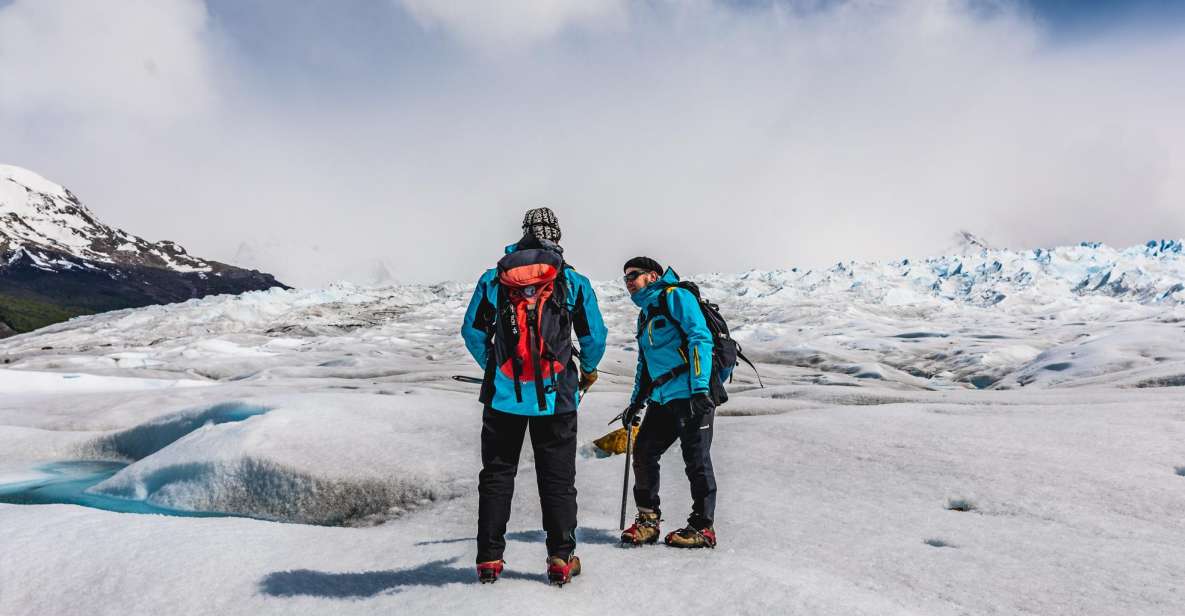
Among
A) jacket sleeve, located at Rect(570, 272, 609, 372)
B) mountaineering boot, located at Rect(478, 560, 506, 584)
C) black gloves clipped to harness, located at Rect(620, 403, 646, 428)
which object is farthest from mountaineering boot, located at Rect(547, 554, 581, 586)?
black gloves clipped to harness, located at Rect(620, 403, 646, 428)

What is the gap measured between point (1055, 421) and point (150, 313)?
81.5m

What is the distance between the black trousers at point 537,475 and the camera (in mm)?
3555

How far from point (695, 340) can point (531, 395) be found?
129cm

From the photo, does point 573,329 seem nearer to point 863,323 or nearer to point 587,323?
point 587,323

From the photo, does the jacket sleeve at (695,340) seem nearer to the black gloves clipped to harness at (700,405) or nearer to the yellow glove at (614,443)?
the black gloves clipped to harness at (700,405)

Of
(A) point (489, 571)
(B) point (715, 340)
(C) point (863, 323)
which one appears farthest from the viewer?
(C) point (863, 323)

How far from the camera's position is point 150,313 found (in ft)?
227

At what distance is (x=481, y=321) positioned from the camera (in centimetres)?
383

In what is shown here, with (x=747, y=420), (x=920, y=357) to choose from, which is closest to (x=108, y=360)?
(x=747, y=420)

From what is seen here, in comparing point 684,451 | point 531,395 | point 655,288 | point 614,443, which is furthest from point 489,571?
point 614,443

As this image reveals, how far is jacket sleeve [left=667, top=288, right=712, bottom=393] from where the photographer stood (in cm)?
427

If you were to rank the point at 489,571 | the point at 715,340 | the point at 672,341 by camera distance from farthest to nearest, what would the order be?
the point at 715,340 < the point at 672,341 < the point at 489,571

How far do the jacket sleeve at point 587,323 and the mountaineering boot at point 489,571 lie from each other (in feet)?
4.07

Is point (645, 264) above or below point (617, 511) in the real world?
above
